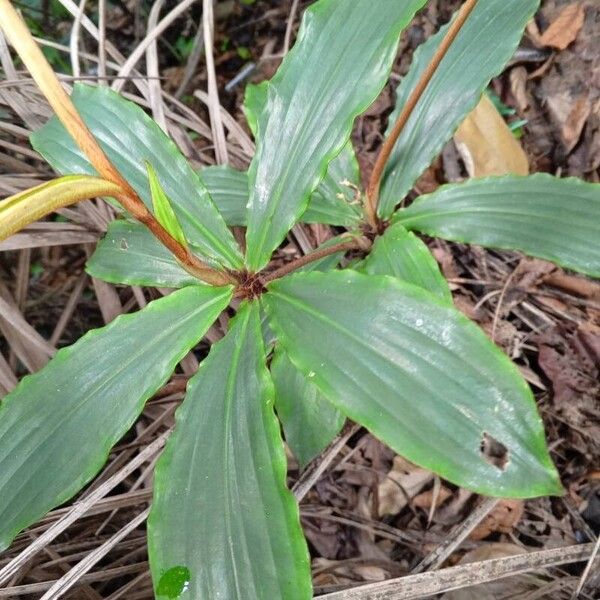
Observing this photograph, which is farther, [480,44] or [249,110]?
[249,110]

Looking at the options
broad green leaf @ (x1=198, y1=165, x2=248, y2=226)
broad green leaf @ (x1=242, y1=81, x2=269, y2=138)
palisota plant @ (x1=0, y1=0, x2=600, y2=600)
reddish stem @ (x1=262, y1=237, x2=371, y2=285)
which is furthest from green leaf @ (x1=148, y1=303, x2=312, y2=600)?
broad green leaf @ (x1=242, y1=81, x2=269, y2=138)

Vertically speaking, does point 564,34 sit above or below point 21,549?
above

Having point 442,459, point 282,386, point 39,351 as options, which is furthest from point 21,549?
point 442,459

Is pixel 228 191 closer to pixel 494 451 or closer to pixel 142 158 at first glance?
pixel 142 158

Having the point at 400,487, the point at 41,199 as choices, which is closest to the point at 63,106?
the point at 41,199

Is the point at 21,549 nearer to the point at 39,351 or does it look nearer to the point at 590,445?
the point at 39,351

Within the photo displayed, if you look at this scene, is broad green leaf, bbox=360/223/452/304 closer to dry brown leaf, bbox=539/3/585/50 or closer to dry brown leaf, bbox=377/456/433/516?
dry brown leaf, bbox=377/456/433/516

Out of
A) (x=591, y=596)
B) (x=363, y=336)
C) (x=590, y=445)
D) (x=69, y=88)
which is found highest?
(x=69, y=88)

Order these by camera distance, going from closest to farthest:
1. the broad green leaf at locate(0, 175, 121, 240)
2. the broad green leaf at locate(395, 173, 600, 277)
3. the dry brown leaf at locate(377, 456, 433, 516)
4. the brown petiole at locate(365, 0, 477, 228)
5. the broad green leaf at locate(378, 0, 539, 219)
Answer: the broad green leaf at locate(0, 175, 121, 240) < the brown petiole at locate(365, 0, 477, 228) < the broad green leaf at locate(395, 173, 600, 277) < the broad green leaf at locate(378, 0, 539, 219) < the dry brown leaf at locate(377, 456, 433, 516)
